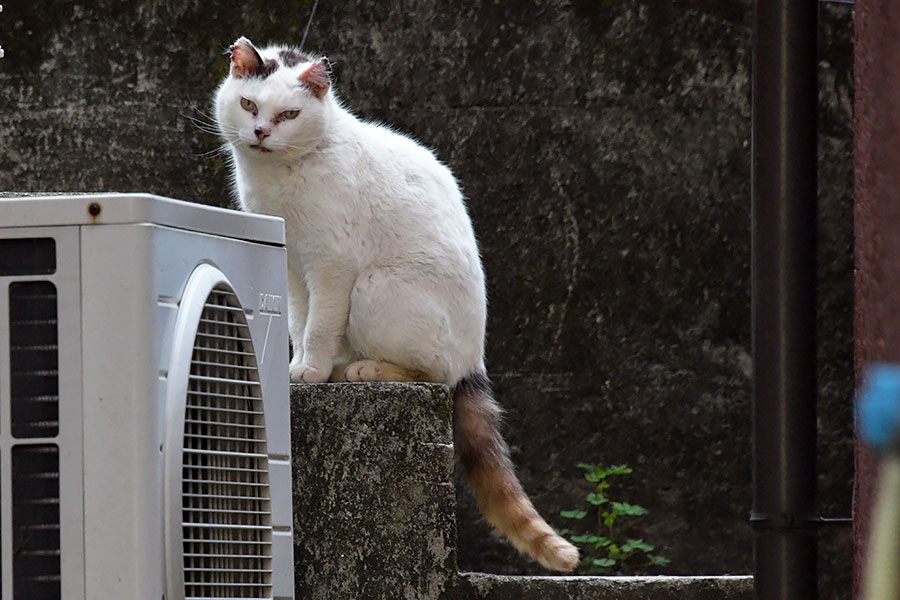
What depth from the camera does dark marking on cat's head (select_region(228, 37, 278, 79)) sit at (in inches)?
116

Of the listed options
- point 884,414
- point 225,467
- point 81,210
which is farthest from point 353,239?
→ point 884,414

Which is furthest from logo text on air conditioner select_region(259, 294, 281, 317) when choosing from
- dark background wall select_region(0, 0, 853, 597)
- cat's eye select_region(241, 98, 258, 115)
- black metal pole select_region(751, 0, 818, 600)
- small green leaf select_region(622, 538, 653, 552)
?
small green leaf select_region(622, 538, 653, 552)

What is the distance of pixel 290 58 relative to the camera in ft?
10.0

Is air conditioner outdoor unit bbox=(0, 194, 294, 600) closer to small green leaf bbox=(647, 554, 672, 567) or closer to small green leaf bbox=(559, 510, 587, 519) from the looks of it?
small green leaf bbox=(559, 510, 587, 519)

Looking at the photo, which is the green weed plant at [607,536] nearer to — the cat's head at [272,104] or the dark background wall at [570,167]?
the dark background wall at [570,167]

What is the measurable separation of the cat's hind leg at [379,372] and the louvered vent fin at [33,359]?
1.40m

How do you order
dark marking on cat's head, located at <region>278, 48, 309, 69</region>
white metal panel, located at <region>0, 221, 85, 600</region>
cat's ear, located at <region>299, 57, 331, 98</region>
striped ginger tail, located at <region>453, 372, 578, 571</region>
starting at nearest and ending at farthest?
1. white metal panel, located at <region>0, 221, 85, 600</region>
2. striped ginger tail, located at <region>453, 372, 578, 571</region>
3. cat's ear, located at <region>299, 57, 331, 98</region>
4. dark marking on cat's head, located at <region>278, 48, 309, 69</region>

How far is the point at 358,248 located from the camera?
2848 millimetres

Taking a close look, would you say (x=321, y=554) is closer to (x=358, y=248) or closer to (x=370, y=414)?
(x=370, y=414)

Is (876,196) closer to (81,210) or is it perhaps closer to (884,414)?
(884,414)

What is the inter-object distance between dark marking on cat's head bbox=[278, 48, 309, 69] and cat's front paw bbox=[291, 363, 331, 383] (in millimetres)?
762

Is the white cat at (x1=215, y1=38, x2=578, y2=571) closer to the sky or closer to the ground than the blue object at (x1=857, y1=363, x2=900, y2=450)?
closer to the sky

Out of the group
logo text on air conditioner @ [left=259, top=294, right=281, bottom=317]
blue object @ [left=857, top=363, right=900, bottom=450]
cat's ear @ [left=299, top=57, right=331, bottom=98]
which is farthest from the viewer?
cat's ear @ [left=299, top=57, right=331, bottom=98]

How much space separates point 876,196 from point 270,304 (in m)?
0.91
